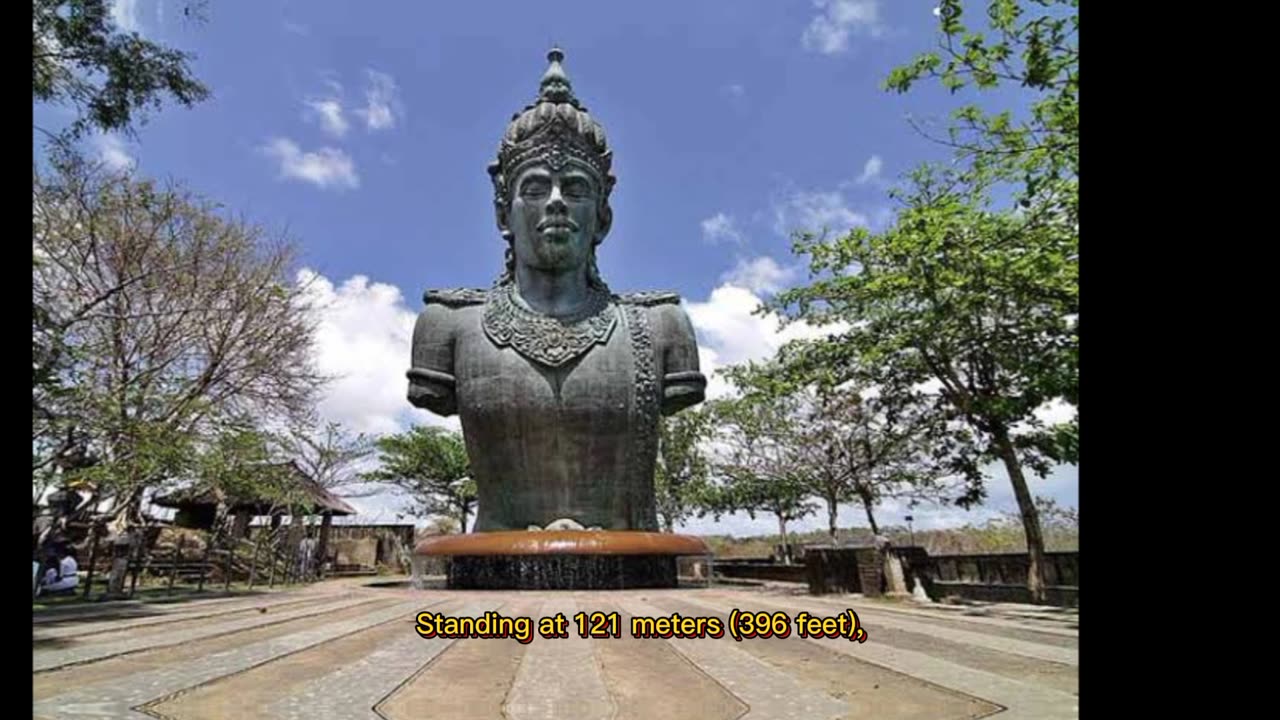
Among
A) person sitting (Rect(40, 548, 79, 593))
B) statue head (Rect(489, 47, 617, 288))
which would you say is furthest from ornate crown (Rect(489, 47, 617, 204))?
person sitting (Rect(40, 548, 79, 593))

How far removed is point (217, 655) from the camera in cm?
311

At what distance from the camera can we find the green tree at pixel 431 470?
3859 cm

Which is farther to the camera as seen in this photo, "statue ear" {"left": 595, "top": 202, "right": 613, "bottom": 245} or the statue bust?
"statue ear" {"left": 595, "top": 202, "right": 613, "bottom": 245}

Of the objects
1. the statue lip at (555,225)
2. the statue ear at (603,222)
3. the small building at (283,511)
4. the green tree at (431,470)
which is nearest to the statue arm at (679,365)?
the statue ear at (603,222)

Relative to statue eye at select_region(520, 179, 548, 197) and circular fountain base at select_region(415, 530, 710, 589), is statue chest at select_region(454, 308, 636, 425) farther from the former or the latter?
statue eye at select_region(520, 179, 548, 197)

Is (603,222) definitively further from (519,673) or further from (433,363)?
(519,673)

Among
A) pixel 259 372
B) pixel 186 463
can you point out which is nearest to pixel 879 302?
pixel 259 372

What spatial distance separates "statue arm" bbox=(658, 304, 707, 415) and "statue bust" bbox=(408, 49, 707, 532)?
0.04 ft

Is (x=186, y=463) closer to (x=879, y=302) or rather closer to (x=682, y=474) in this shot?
(x=879, y=302)

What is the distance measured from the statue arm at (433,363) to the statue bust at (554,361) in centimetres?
1

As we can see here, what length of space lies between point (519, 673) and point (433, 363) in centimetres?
613

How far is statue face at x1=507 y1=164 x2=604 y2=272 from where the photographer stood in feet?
27.7

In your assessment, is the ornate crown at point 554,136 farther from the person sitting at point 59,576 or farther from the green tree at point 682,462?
the green tree at point 682,462
